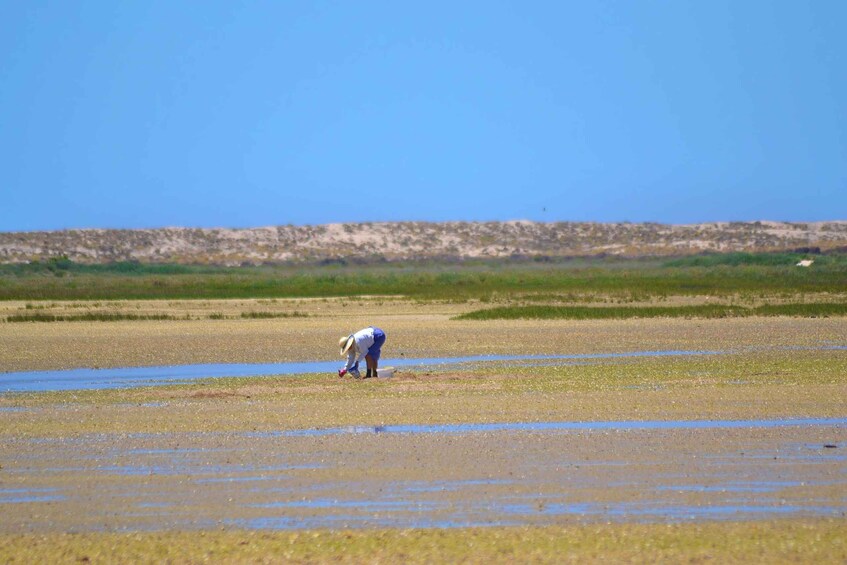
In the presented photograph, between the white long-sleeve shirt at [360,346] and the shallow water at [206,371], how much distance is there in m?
2.34

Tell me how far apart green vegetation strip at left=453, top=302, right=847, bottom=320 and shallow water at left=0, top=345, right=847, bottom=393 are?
10204mm

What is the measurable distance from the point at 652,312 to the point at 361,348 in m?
19.4

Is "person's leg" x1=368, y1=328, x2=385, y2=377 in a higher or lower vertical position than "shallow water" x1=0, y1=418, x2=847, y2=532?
higher

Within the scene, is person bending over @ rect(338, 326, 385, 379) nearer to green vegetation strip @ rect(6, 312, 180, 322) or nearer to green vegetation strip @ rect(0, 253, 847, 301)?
green vegetation strip @ rect(6, 312, 180, 322)

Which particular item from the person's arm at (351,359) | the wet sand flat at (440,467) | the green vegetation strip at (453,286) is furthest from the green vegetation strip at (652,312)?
the person's arm at (351,359)

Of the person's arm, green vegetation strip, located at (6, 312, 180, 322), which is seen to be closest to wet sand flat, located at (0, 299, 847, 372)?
green vegetation strip, located at (6, 312, 180, 322)

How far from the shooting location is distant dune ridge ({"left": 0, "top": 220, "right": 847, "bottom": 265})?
123m

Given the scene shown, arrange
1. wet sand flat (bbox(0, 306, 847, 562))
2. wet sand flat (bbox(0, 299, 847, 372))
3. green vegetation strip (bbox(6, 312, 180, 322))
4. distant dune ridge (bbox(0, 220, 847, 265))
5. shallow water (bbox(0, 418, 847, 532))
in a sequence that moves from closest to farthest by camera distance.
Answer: wet sand flat (bbox(0, 306, 847, 562)), shallow water (bbox(0, 418, 847, 532)), wet sand flat (bbox(0, 299, 847, 372)), green vegetation strip (bbox(6, 312, 180, 322)), distant dune ridge (bbox(0, 220, 847, 265))

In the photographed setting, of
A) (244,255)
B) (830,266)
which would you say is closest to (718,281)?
(830,266)

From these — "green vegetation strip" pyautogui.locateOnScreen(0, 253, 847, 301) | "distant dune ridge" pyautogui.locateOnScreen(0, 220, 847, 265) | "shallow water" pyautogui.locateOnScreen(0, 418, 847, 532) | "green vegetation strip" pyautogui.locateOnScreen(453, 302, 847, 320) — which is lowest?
"shallow water" pyautogui.locateOnScreen(0, 418, 847, 532)

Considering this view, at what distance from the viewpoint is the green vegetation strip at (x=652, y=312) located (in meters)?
36.4

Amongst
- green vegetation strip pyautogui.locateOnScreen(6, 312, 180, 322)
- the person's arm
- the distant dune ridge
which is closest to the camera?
the person's arm

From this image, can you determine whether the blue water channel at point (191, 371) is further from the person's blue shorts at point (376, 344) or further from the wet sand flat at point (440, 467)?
the person's blue shorts at point (376, 344)

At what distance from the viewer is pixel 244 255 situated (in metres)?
126
